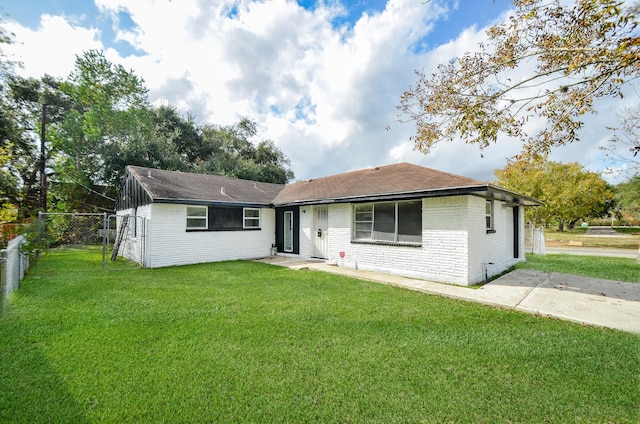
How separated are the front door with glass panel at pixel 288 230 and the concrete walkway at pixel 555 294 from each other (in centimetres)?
460

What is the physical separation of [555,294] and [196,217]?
11877 millimetres

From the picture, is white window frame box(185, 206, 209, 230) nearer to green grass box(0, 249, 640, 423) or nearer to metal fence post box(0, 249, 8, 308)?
green grass box(0, 249, 640, 423)

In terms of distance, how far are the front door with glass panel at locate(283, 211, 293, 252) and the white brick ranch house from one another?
0.16 feet

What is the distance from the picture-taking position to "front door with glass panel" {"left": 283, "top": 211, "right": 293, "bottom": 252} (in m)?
13.1

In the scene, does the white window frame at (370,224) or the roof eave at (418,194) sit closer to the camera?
the roof eave at (418,194)

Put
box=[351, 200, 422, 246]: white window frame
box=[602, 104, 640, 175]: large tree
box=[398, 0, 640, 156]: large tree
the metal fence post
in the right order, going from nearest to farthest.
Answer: box=[398, 0, 640, 156]: large tree → the metal fence post → box=[602, 104, 640, 175]: large tree → box=[351, 200, 422, 246]: white window frame

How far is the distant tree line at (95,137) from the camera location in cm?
1945

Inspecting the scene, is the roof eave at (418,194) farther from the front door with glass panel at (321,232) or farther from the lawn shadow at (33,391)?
the lawn shadow at (33,391)

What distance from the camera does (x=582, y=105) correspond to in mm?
4805

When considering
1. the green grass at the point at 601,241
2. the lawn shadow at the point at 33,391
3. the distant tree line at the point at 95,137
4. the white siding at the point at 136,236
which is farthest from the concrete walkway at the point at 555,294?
the distant tree line at the point at 95,137

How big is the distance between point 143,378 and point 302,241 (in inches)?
373

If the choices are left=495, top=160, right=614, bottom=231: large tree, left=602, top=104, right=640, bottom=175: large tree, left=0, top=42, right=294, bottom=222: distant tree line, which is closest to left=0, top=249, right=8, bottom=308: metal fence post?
left=602, top=104, right=640, bottom=175: large tree

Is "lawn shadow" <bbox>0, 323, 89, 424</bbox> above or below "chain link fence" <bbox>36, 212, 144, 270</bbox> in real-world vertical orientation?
below

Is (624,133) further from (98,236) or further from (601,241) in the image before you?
(98,236)
